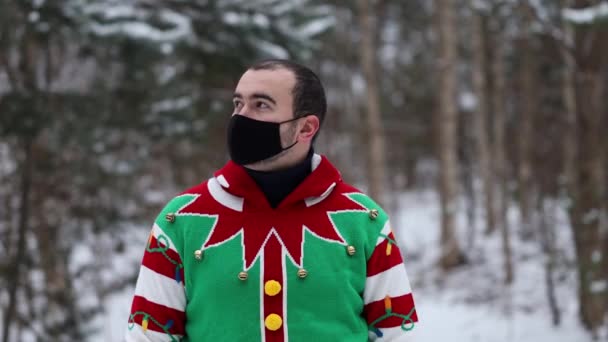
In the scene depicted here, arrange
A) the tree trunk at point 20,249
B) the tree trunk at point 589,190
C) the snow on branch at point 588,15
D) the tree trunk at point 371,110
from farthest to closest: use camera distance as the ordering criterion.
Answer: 1. the tree trunk at point 371,110
2. the tree trunk at point 589,190
3. the tree trunk at point 20,249
4. the snow on branch at point 588,15

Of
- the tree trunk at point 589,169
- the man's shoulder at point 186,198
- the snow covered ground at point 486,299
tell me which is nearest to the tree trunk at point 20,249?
the snow covered ground at point 486,299

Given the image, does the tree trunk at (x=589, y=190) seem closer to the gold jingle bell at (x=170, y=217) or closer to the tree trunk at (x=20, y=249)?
the tree trunk at (x=20, y=249)

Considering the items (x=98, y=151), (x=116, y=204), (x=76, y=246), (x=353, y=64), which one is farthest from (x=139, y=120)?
(x=353, y=64)

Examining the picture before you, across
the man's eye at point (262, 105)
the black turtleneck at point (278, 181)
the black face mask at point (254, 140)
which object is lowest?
the black turtleneck at point (278, 181)

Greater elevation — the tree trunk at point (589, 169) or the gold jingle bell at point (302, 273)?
the gold jingle bell at point (302, 273)

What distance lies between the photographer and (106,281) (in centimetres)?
781

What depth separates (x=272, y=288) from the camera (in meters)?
1.88

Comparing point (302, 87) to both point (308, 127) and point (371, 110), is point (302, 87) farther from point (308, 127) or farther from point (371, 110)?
point (371, 110)

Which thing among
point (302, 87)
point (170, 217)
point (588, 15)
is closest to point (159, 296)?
point (170, 217)

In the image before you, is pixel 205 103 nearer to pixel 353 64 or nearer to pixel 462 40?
pixel 353 64

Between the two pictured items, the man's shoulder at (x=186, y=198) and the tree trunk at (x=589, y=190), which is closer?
the man's shoulder at (x=186, y=198)

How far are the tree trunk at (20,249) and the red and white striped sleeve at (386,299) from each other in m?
4.89

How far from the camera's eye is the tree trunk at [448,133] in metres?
12.6

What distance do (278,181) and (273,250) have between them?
0.20m
